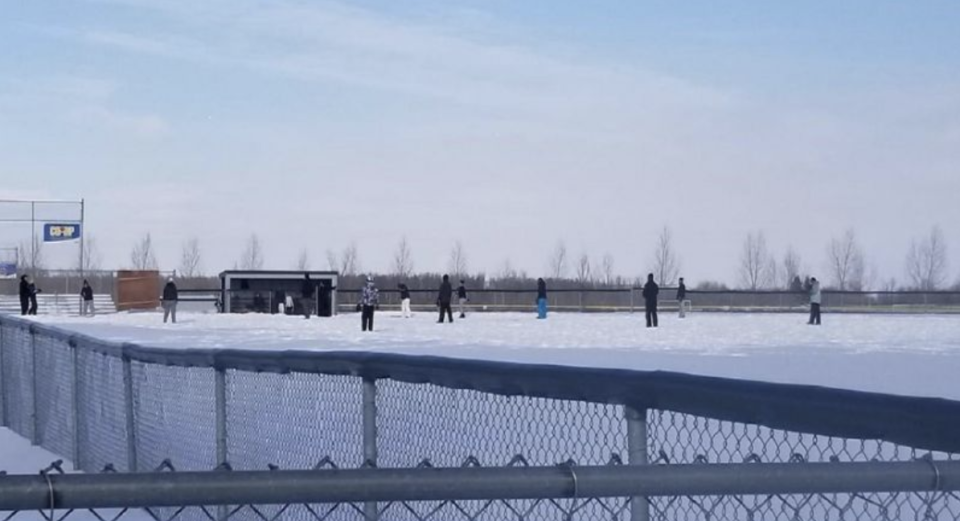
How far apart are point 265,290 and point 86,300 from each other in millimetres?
9343

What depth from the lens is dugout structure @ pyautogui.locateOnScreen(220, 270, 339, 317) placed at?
55969 millimetres

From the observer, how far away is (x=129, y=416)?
9.91 m

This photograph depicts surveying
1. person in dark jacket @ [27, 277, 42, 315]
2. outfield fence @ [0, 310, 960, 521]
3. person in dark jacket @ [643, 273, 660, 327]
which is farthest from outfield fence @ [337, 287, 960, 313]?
outfield fence @ [0, 310, 960, 521]

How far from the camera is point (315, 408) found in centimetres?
698

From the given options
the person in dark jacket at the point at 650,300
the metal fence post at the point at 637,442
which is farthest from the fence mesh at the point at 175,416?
the person in dark jacket at the point at 650,300

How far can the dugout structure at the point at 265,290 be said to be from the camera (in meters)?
56.0

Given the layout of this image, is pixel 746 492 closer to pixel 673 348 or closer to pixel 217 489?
pixel 217 489

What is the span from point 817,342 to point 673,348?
16.0 ft

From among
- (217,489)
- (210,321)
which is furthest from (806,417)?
(210,321)

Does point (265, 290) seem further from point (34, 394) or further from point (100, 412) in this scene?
point (100, 412)

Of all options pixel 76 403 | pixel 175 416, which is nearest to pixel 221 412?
pixel 175 416

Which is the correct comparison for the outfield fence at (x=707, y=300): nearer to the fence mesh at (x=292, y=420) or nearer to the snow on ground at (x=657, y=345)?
the snow on ground at (x=657, y=345)

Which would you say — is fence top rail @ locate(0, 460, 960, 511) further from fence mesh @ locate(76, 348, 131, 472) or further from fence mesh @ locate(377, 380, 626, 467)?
fence mesh @ locate(76, 348, 131, 472)

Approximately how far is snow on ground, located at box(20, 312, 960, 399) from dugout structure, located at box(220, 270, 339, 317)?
459 inches
